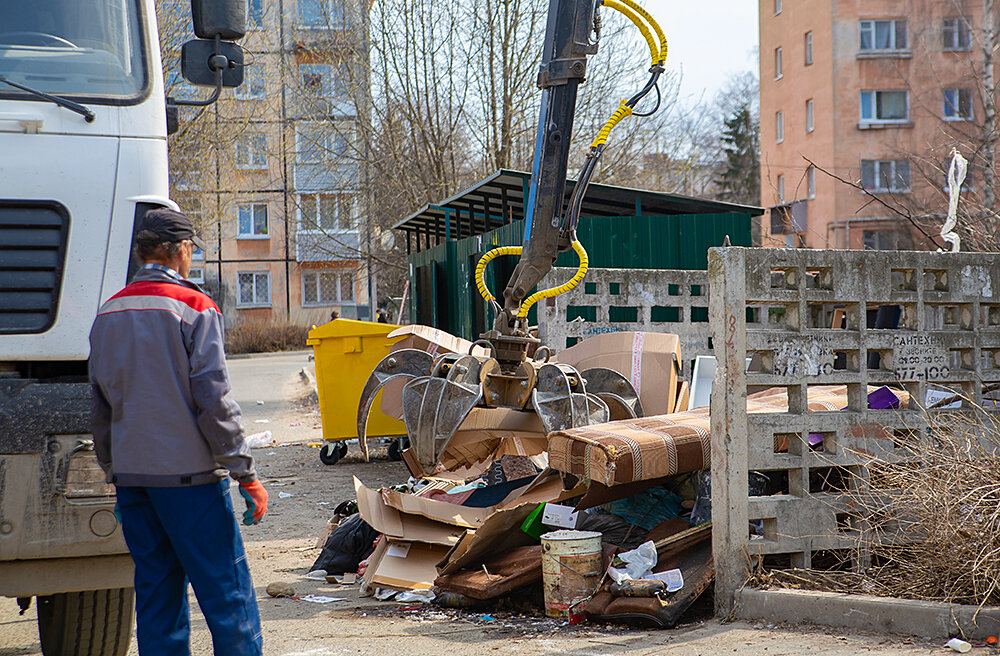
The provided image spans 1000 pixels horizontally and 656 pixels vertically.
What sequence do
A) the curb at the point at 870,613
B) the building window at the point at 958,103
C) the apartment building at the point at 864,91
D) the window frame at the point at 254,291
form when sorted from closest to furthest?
the curb at the point at 870,613 < the building window at the point at 958,103 < the apartment building at the point at 864,91 < the window frame at the point at 254,291

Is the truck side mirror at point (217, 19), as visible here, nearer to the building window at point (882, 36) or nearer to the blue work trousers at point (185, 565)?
the blue work trousers at point (185, 565)

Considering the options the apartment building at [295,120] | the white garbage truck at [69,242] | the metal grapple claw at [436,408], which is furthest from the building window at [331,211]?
the white garbage truck at [69,242]

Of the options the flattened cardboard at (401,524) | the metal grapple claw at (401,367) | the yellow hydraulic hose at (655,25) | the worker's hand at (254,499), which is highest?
the yellow hydraulic hose at (655,25)

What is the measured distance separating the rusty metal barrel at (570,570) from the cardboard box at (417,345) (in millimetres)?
3031

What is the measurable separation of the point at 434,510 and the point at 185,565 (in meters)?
2.56

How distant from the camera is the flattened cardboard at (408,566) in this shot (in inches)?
209

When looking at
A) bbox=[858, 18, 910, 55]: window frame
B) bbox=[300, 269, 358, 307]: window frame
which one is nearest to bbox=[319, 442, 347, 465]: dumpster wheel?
bbox=[858, 18, 910, 55]: window frame

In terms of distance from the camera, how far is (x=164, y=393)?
3.16 m

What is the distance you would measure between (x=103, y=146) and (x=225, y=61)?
667 mm

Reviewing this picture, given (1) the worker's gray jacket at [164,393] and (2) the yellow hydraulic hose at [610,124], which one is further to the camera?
(2) the yellow hydraulic hose at [610,124]

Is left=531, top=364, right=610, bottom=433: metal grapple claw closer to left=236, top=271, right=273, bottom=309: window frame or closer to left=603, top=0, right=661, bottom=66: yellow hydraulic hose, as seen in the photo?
left=603, top=0, right=661, bottom=66: yellow hydraulic hose

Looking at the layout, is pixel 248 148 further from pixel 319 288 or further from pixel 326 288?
pixel 319 288

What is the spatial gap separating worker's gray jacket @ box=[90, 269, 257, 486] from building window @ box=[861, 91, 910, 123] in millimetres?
32779

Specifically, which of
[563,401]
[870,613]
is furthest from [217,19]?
[870,613]
